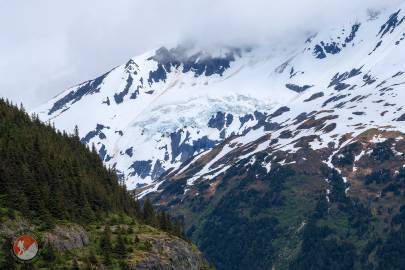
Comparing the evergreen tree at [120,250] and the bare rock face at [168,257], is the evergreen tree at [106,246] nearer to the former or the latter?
the evergreen tree at [120,250]

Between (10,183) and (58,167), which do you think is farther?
(58,167)

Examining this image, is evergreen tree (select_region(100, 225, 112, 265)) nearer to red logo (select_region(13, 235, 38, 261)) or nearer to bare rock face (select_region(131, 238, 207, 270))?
bare rock face (select_region(131, 238, 207, 270))

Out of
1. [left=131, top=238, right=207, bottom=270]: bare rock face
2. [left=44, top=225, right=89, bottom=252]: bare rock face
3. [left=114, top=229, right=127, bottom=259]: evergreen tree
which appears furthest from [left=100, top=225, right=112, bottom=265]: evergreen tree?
[left=131, top=238, right=207, bottom=270]: bare rock face

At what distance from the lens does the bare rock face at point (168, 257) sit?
152375mm

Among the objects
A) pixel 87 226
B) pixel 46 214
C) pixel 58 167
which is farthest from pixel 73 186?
pixel 46 214

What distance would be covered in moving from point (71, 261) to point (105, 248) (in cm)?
1083

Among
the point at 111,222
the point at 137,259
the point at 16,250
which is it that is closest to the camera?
the point at 16,250

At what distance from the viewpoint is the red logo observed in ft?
376

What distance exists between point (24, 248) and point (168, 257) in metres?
48.7

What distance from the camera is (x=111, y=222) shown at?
181125 mm

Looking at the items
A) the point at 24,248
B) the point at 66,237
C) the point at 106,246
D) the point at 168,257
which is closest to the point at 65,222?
the point at 66,237

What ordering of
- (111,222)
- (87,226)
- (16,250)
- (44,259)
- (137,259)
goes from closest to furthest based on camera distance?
(16,250)
(44,259)
(137,259)
(87,226)
(111,222)

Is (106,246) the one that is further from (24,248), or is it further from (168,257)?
(24,248)

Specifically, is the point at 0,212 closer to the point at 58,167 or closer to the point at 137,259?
the point at 137,259
